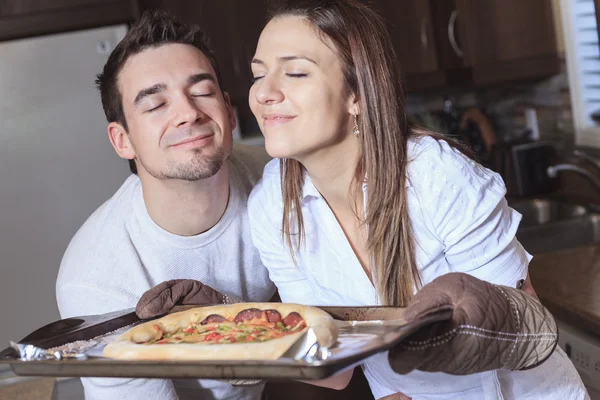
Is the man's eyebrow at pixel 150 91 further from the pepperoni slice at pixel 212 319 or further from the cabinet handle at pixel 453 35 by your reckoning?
the cabinet handle at pixel 453 35

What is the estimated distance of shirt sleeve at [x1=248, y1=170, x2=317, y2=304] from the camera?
65.9 inches

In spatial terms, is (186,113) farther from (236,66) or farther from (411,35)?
(411,35)

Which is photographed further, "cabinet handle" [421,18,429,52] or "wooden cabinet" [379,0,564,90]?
"cabinet handle" [421,18,429,52]

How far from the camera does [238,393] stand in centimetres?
184

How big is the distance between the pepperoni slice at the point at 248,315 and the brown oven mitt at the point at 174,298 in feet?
0.46

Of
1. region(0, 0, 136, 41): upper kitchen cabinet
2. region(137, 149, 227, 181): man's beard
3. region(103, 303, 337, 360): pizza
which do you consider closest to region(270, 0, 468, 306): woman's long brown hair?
region(103, 303, 337, 360): pizza

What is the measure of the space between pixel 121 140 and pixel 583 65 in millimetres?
1958

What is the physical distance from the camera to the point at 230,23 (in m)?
3.61

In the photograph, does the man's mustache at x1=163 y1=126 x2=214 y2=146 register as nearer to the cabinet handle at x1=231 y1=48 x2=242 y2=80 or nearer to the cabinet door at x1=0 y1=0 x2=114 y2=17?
the cabinet door at x1=0 y1=0 x2=114 y2=17

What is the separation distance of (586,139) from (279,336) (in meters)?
2.23

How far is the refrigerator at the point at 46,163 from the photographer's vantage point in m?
3.17

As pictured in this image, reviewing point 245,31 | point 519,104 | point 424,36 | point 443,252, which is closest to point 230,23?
point 245,31

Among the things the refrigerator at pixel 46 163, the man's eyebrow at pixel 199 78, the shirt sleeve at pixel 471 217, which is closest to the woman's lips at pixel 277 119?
the shirt sleeve at pixel 471 217

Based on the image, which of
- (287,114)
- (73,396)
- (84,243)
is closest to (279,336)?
(287,114)
